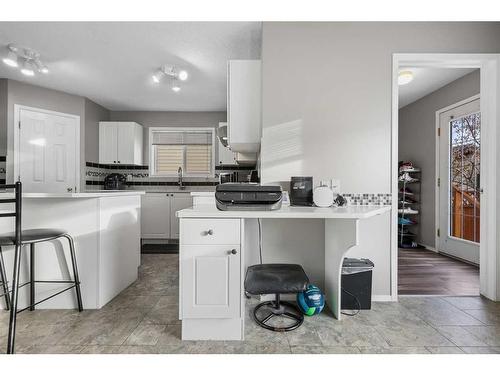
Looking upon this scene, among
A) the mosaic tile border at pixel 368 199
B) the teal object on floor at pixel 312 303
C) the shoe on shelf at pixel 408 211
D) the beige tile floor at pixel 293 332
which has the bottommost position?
the beige tile floor at pixel 293 332

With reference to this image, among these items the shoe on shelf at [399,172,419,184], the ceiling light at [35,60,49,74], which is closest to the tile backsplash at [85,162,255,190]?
the ceiling light at [35,60,49,74]

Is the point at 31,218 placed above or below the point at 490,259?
above

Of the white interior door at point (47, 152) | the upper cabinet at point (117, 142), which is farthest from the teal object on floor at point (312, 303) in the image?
the white interior door at point (47, 152)

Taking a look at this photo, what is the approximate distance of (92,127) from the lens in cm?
421

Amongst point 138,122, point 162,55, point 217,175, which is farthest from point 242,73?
point 138,122

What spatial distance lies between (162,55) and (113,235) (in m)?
2.02

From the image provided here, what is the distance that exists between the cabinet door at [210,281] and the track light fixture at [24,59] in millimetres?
2960

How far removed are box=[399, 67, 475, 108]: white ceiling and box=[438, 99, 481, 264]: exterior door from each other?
1.33ft

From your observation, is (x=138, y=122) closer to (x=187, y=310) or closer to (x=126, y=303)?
(x=126, y=303)

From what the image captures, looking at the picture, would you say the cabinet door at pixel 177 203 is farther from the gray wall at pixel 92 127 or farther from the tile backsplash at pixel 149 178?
the gray wall at pixel 92 127

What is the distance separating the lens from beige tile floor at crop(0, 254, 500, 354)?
Result: 57.6 inches

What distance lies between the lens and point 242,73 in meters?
2.19

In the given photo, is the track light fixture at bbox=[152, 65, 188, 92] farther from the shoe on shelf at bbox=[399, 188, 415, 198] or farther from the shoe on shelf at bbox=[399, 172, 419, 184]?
the shoe on shelf at bbox=[399, 188, 415, 198]

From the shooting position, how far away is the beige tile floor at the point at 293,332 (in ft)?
4.80
